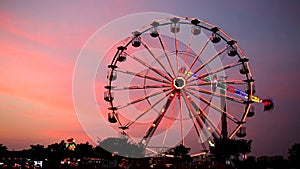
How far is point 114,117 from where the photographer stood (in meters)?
30.1

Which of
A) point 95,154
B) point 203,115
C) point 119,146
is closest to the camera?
point 203,115

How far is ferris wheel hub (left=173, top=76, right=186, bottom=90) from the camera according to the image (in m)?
29.4

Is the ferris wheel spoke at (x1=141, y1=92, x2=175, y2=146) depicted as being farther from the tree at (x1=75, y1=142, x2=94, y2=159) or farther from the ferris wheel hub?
the tree at (x1=75, y1=142, x2=94, y2=159)

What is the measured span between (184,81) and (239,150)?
9896 millimetres

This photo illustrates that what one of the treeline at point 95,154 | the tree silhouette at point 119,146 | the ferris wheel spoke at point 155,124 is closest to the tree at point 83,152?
the treeline at point 95,154

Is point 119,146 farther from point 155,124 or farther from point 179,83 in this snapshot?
point 179,83

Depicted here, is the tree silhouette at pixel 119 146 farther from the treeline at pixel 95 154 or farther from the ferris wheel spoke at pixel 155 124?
the ferris wheel spoke at pixel 155 124

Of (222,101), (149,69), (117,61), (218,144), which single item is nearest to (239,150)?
(218,144)

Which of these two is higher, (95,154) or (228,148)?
(95,154)

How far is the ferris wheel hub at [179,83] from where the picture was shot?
29377 mm

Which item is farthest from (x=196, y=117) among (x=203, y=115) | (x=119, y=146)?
(x=119, y=146)

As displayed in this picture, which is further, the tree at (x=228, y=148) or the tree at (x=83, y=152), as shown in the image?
the tree at (x=83, y=152)

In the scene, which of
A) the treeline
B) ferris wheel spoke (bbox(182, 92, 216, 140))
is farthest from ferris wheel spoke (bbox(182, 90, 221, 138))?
the treeline

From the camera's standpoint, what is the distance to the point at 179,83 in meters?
29.5
